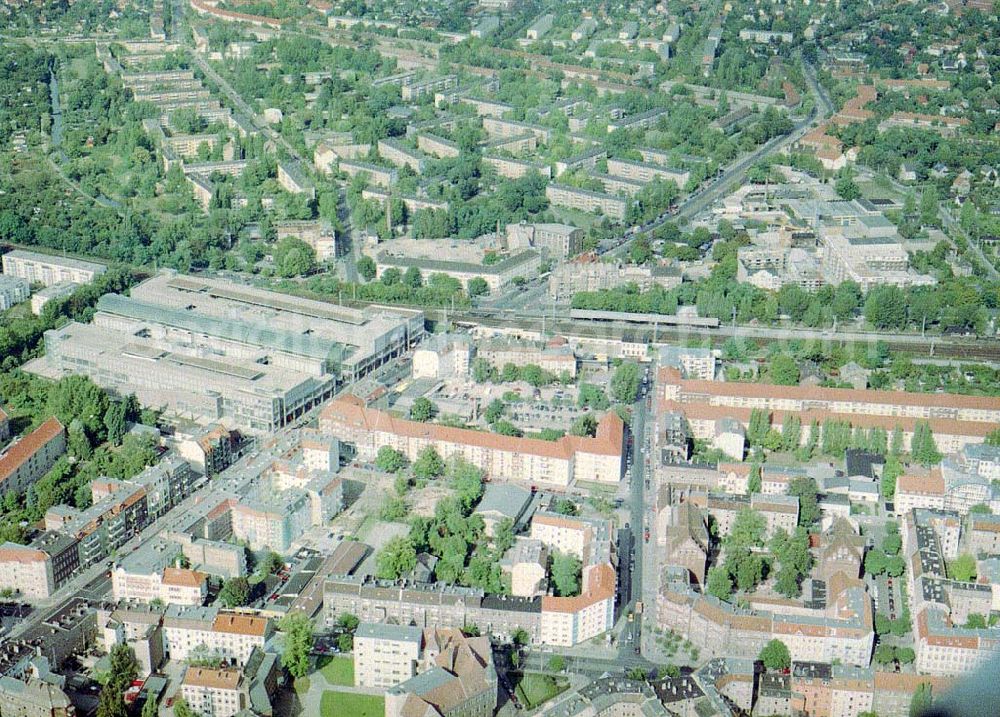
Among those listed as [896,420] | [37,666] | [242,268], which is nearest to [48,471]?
[37,666]

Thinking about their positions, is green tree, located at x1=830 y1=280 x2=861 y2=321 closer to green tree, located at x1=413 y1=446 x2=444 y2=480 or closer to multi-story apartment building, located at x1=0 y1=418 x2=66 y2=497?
green tree, located at x1=413 y1=446 x2=444 y2=480

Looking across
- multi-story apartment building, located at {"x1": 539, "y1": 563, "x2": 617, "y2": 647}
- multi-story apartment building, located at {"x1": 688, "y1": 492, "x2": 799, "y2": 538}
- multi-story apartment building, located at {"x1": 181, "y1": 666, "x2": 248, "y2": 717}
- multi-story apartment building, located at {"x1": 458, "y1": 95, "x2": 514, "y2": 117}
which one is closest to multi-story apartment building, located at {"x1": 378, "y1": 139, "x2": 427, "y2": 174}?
multi-story apartment building, located at {"x1": 458, "y1": 95, "x2": 514, "y2": 117}

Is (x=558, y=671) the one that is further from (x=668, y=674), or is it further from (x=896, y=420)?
(x=896, y=420)

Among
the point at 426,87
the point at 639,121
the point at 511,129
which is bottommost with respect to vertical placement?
the point at 511,129

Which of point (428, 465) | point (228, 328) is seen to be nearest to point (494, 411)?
point (428, 465)

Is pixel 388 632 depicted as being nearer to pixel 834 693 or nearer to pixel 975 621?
pixel 834 693
